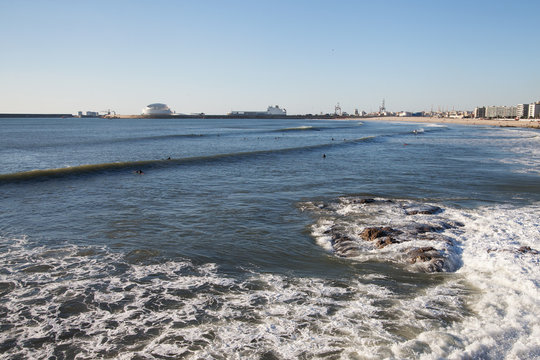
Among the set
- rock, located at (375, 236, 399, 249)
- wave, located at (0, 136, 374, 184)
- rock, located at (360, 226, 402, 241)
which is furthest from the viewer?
wave, located at (0, 136, 374, 184)

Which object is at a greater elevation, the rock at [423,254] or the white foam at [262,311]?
the rock at [423,254]

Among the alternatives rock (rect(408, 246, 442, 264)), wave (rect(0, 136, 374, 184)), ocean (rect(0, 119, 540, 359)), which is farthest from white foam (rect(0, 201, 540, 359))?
wave (rect(0, 136, 374, 184))

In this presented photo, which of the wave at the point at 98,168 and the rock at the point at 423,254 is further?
the wave at the point at 98,168

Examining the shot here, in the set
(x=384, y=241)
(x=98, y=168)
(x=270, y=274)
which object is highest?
(x=98, y=168)


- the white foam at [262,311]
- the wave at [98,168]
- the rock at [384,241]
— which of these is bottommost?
the white foam at [262,311]

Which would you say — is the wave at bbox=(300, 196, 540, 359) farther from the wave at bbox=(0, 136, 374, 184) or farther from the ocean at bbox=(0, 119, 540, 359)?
the wave at bbox=(0, 136, 374, 184)

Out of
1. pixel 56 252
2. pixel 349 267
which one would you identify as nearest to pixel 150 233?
pixel 56 252

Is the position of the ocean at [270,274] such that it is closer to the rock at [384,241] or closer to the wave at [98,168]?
the rock at [384,241]

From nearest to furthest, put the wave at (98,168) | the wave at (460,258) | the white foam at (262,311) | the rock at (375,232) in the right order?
the white foam at (262,311)
the wave at (460,258)
the rock at (375,232)
the wave at (98,168)

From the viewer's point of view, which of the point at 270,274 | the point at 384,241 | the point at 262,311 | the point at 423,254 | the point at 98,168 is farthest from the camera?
the point at 98,168

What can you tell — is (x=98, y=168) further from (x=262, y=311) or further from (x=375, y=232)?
(x=262, y=311)

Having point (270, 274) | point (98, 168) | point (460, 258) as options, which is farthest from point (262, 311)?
point (98, 168)

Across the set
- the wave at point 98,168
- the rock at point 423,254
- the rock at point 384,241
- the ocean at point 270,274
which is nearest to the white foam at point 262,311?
the ocean at point 270,274

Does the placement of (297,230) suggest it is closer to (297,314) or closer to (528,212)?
(297,314)
